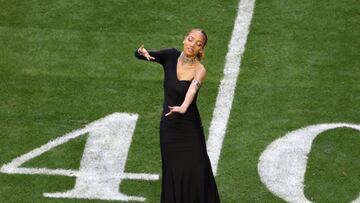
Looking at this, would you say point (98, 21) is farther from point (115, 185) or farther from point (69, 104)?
point (115, 185)

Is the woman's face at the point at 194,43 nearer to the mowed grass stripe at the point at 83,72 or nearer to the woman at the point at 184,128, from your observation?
the woman at the point at 184,128

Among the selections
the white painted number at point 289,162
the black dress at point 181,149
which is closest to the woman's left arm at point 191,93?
the black dress at point 181,149

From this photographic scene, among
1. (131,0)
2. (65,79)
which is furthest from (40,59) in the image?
(131,0)

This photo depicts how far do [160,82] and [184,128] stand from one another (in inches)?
130

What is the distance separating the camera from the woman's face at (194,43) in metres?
10.6

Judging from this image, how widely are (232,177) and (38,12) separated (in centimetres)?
468

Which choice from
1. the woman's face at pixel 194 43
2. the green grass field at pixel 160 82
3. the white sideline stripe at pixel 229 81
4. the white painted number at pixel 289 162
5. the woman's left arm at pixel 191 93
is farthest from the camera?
the white sideline stripe at pixel 229 81

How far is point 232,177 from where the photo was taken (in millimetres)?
12430

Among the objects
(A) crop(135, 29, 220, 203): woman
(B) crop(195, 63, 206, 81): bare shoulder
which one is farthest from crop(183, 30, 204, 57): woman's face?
(B) crop(195, 63, 206, 81): bare shoulder

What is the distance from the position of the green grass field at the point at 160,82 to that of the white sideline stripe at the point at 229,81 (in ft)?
0.27

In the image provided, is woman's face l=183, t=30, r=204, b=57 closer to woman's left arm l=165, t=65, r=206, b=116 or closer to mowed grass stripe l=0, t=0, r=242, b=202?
woman's left arm l=165, t=65, r=206, b=116

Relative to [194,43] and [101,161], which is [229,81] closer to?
[101,161]

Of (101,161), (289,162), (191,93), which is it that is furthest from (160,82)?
(191,93)

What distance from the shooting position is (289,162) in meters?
12.7
